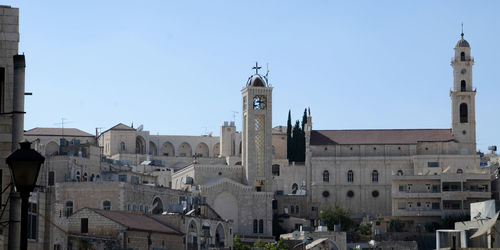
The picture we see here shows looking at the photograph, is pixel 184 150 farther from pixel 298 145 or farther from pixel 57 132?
pixel 57 132

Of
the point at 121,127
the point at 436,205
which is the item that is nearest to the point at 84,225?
the point at 436,205

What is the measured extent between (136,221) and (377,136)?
60.0 m

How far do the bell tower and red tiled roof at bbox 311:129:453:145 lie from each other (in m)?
12.3

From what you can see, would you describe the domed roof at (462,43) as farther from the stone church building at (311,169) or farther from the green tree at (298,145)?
the green tree at (298,145)

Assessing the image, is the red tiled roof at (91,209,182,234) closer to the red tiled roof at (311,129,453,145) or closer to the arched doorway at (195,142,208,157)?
the red tiled roof at (311,129,453,145)

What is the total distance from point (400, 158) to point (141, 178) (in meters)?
29.9

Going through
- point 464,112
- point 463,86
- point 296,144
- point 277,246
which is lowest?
point 277,246

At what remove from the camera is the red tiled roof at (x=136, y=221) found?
57.2 metres

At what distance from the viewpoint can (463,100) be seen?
11244 cm

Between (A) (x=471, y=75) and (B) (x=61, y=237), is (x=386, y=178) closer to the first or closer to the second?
(A) (x=471, y=75)

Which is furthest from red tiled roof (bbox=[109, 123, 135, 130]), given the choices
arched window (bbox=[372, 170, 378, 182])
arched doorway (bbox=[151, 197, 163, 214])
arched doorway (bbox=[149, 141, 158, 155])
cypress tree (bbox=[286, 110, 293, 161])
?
arched doorway (bbox=[151, 197, 163, 214])

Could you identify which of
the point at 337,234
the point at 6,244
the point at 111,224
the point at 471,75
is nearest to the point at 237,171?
the point at 337,234

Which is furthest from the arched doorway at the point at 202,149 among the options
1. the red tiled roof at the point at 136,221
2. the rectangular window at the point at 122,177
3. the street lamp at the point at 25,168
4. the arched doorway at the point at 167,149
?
the street lamp at the point at 25,168

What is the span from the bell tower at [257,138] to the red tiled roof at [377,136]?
1233 centimetres
